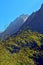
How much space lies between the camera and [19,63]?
458 ft

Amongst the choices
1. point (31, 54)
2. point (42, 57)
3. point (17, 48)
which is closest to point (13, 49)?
point (17, 48)

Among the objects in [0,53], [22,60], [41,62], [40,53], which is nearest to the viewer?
[0,53]

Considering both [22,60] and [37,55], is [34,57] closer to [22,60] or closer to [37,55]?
[37,55]

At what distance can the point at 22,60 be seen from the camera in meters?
149

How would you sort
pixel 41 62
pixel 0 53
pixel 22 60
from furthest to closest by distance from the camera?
pixel 41 62 → pixel 22 60 → pixel 0 53

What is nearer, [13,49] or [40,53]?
[40,53]

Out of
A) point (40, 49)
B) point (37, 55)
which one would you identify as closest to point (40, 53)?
point (37, 55)

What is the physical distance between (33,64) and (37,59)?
1832 cm

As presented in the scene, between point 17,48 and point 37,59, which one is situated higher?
point 17,48

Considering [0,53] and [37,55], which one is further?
[37,55]

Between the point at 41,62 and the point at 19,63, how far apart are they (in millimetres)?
25451

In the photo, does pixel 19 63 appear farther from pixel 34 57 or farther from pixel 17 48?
pixel 17 48

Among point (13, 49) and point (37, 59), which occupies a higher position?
point (13, 49)

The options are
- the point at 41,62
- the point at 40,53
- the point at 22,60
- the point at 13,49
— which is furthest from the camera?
the point at 13,49
